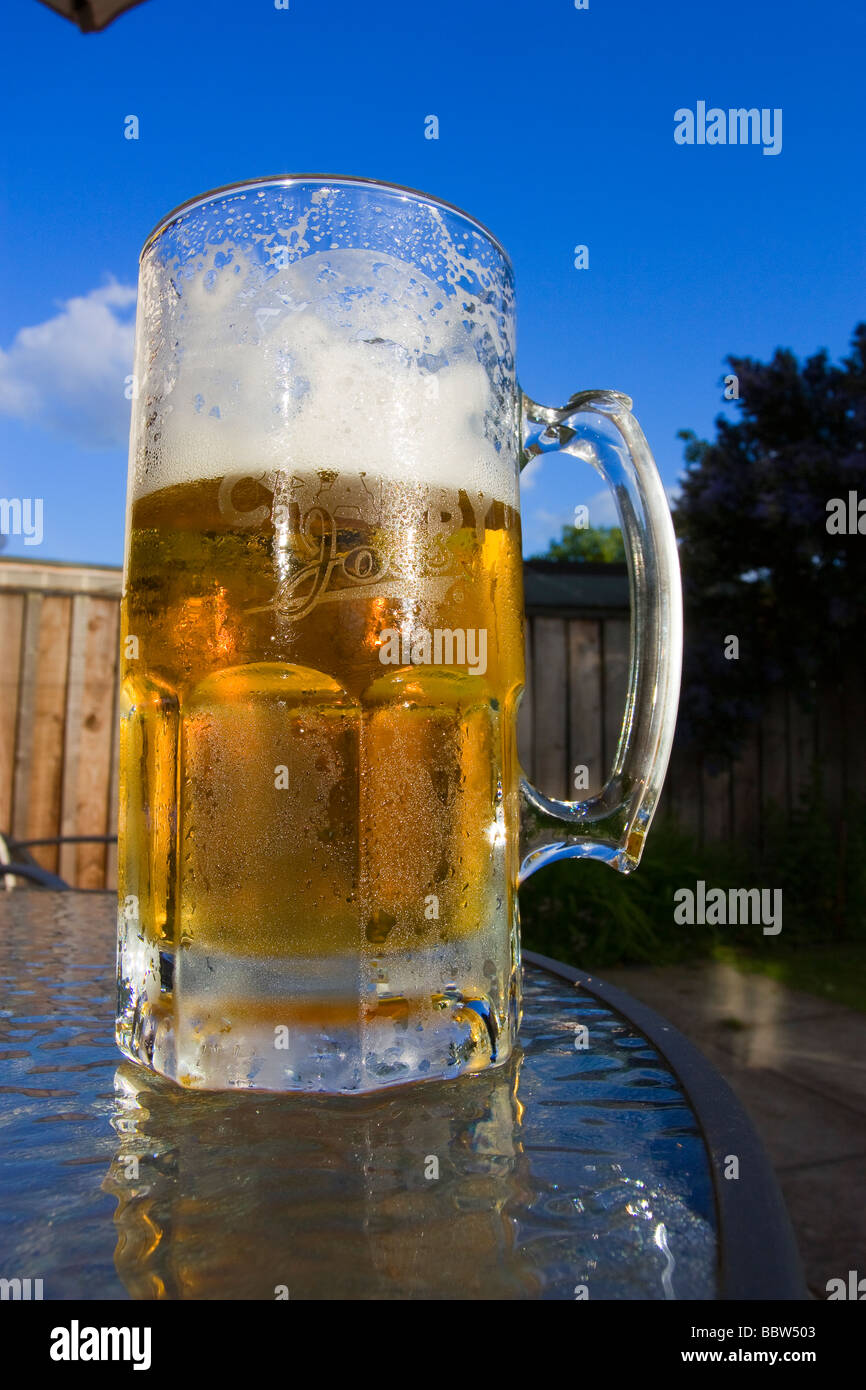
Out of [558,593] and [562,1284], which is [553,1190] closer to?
[562,1284]

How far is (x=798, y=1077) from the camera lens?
10.5 ft

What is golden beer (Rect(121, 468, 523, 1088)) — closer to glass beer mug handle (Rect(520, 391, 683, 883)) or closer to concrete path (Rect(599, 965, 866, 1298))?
glass beer mug handle (Rect(520, 391, 683, 883))

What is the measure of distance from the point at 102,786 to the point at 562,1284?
487cm

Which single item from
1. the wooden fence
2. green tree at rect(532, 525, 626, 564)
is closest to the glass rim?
the wooden fence

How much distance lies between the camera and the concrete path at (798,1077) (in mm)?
2225

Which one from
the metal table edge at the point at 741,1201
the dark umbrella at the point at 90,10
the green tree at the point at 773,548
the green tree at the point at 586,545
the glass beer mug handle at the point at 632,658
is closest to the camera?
the metal table edge at the point at 741,1201

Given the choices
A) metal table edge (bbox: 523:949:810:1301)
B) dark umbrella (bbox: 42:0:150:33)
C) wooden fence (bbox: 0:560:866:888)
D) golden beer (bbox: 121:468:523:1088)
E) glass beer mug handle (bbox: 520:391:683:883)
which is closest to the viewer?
metal table edge (bbox: 523:949:810:1301)

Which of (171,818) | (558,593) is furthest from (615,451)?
(558,593)

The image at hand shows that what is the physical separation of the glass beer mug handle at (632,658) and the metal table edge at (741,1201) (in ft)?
0.55

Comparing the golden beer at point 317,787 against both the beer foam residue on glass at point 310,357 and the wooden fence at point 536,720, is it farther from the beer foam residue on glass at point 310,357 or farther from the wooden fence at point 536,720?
the wooden fence at point 536,720

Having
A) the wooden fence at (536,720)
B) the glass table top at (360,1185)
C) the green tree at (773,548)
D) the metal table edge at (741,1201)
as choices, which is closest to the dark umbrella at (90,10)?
the glass table top at (360,1185)

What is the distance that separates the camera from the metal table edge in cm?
35

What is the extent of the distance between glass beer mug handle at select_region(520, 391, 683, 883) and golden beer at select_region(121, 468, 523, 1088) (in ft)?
0.31

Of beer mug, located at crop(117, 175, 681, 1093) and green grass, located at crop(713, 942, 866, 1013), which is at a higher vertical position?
beer mug, located at crop(117, 175, 681, 1093)
